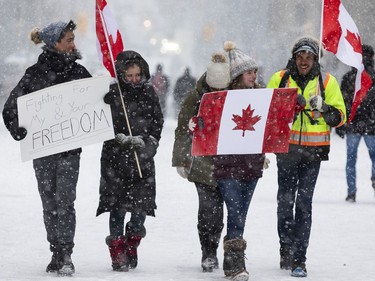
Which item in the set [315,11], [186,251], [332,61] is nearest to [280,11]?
[315,11]

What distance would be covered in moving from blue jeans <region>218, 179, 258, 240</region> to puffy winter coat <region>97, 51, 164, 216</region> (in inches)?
25.4

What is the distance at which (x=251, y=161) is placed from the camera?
8836mm

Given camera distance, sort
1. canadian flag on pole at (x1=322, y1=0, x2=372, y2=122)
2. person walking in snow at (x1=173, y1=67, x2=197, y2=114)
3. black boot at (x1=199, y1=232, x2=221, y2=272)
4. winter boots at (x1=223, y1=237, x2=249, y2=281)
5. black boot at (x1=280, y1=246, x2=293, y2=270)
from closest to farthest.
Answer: winter boots at (x1=223, y1=237, x2=249, y2=281)
black boot at (x1=199, y1=232, x2=221, y2=272)
black boot at (x1=280, y1=246, x2=293, y2=270)
canadian flag on pole at (x1=322, y1=0, x2=372, y2=122)
person walking in snow at (x1=173, y1=67, x2=197, y2=114)

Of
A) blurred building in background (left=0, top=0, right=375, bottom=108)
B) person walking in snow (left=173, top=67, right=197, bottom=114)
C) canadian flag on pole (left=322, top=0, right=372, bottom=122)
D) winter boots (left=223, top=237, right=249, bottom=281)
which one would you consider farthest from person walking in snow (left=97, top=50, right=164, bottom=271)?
person walking in snow (left=173, top=67, right=197, bottom=114)

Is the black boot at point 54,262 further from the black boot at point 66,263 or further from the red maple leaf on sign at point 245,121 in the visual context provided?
the red maple leaf on sign at point 245,121

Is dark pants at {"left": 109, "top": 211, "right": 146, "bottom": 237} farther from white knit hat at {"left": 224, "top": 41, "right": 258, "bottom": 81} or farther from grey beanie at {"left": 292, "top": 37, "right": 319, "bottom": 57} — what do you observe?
grey beanie at {"left": 292, "top": 37, "right": 319, "bottom": 57}

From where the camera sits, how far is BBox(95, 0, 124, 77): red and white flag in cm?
947

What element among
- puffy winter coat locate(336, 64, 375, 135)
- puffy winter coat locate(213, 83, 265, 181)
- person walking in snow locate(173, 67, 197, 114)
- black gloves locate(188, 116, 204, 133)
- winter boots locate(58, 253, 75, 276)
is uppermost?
person walking in snow locate(173, 67, 197, 114)

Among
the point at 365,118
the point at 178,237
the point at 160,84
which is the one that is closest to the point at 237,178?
the point at 178,237

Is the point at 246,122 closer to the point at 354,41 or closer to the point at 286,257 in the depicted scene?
the point at 286,257

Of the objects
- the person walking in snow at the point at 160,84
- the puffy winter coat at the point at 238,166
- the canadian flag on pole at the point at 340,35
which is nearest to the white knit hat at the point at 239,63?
the puffy winter coat at the point at 238,166

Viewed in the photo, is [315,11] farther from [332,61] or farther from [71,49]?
[71,49]

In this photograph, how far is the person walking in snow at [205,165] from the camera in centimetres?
888

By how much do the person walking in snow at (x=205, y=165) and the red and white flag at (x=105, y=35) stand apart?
780 mm
